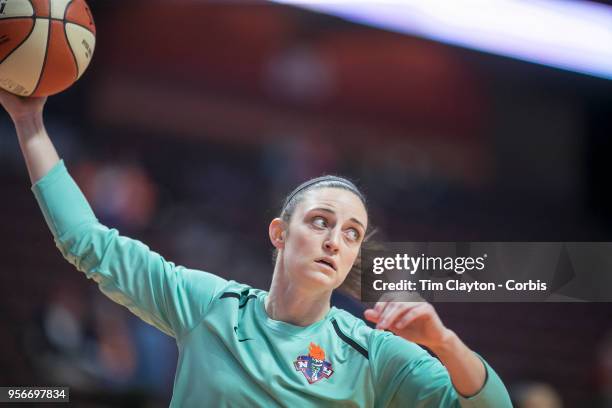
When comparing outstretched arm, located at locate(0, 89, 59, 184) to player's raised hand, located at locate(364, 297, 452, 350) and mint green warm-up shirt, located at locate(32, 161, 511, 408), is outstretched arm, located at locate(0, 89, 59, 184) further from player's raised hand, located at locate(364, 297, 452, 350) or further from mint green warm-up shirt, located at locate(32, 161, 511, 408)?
player's raised hand, located at locate(364, 297, 452, 350)

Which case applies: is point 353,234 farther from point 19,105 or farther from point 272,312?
point 19,105

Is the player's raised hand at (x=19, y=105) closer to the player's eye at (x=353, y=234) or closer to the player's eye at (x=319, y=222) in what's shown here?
the player's eye at (x=319, y=222)

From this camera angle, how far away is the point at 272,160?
13.6 feet

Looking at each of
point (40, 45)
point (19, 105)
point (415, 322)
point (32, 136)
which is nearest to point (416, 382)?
point (415, 322)

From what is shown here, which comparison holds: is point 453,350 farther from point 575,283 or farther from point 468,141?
point 468,141

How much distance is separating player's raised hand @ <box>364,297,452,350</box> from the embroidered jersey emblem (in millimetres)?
376

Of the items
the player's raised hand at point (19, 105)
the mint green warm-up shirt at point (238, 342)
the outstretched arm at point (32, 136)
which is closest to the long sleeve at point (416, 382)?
the mint green warm-up shirt at point (238, 342)

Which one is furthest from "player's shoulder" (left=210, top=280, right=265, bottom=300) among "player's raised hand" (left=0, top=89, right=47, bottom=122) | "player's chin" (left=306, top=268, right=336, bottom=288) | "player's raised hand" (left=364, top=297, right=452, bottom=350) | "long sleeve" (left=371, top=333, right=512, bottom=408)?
"player's raised hand" (left=0, top=89, right=47, bottom=122)

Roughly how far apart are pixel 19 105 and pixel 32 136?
133mm

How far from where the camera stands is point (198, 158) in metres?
4.29

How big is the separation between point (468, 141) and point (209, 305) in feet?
7.93

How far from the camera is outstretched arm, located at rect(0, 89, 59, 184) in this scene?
236cm

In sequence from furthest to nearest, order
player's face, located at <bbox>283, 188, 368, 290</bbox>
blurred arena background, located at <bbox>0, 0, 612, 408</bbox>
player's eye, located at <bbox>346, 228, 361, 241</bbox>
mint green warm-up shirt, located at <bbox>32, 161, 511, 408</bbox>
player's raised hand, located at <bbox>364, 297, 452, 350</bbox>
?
blurred arena background, located at <bbox>0, 0, 612, 408</bbox>
player's eye, located at <bbox>346, 228, 361, 241</bbox>
player's face, located at <bbox>283, 188, 368, 290</bbox>
mint green warm-up shirt, located at <bbox>32, 161, 511, 408</bbox>
player's raised hand, located at <bbox>364, 297, 452, 350</bbox>

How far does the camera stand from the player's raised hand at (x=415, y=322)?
188 centimetres
